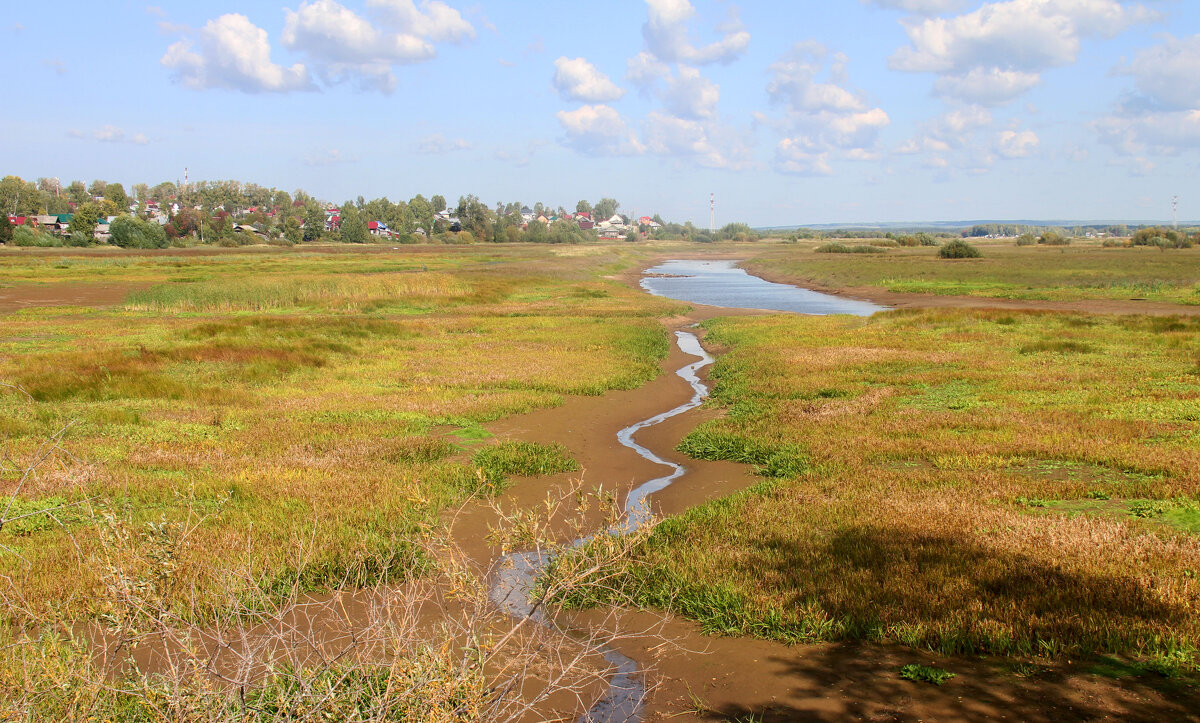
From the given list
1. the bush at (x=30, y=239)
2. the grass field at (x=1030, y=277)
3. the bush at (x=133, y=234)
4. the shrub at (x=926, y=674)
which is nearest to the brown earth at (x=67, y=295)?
the shrub at (x=926, y=674)

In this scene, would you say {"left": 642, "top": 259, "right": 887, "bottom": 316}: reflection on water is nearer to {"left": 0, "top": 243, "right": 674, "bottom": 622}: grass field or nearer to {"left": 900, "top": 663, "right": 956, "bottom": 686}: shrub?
{"left": 0, "top": 243, "right": 674, "bottom": 622}: grass field

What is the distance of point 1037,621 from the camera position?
263 inches

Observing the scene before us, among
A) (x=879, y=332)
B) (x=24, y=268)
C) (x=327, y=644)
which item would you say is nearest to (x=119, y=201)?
(x=24, y=268)

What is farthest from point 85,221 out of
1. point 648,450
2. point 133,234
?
point 648,450

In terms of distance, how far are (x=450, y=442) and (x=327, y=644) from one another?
25.6 ft

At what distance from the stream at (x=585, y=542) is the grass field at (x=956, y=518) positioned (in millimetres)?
726

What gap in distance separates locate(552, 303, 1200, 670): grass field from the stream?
0.73 meters

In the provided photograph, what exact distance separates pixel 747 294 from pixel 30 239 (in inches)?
3898

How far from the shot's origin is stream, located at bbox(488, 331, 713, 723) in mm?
6195

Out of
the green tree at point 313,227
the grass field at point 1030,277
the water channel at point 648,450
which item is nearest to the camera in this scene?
the water channel at point 648,450

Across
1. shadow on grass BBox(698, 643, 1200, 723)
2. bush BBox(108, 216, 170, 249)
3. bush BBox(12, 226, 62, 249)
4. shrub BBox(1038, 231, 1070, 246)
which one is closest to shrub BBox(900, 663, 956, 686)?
shadow on grass BBox(698, 643, 1200, 723)

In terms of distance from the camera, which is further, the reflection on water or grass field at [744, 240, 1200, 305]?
grass field at [744, 240, 1200, 305]

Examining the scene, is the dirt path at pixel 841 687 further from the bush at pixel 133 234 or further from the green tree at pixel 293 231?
the green tree at pixel 293 231

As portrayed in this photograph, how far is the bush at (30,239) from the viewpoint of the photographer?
105000 mm
